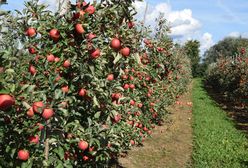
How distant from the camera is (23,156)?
294cm

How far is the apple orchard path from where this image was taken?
7980mm

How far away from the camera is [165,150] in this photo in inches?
367

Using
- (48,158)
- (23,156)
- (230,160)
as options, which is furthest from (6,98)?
(230,160)

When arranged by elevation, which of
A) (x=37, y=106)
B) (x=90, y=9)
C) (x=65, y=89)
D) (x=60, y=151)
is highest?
(x=90, y=9)

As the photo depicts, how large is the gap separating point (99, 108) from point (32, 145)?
4.17 ft

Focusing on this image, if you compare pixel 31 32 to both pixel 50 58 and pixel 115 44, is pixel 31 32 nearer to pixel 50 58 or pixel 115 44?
pixel 50 58

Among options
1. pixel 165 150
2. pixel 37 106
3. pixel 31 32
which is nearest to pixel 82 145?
pixel 37 106

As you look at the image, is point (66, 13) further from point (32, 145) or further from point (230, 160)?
point (230, 160)

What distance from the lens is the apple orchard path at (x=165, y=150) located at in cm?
798

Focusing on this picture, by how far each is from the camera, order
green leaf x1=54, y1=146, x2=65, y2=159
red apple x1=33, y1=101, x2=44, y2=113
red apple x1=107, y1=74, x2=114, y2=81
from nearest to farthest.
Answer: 1. red apple x1=33, y1=101, x2=44, y2=113
2. green leaf x1=54, y1=146, x2=65, y2=159
3. red apple x1=107, y1=74, x2=114, y2=81

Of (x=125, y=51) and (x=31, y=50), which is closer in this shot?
(x=31, y=50)

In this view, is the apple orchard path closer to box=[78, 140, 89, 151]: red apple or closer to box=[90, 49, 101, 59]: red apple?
box=[78, 140, 89, 151]: red apple

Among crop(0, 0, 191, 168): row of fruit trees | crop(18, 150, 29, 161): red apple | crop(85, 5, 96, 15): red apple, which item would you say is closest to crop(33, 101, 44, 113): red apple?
crop(0, 0, 191, 168): row of fruit trees

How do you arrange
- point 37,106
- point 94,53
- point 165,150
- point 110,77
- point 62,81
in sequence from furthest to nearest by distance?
point 165,150 < point 110,77 < point 94,53 < point 62,81 < point 37,106
